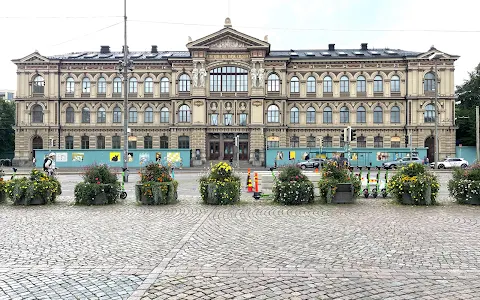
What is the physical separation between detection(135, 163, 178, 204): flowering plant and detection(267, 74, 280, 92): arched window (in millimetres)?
41910

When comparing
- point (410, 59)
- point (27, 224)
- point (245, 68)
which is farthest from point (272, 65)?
point (27, 224)

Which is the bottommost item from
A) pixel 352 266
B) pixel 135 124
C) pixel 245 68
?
pixel 352 266

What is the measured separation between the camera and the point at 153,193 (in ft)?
48.8

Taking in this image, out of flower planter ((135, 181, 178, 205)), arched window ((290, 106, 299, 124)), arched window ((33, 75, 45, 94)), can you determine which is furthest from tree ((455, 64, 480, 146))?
arched window ((33, 75, 45, 94))

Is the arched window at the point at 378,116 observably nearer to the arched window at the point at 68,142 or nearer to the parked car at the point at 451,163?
the parked car at the point at 451,163

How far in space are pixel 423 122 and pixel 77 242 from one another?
180 ft

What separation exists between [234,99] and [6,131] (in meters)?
41.4

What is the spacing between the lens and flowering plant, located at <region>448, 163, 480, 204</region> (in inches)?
579

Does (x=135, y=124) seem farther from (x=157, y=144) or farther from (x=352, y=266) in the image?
(x=352, y=266)

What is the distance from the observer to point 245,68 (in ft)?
182

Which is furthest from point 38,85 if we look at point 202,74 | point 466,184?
point 466,184

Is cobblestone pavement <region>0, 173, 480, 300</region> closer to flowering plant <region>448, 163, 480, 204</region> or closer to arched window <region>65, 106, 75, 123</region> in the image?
flowering plant <region>448, 163, 480, 204</region>

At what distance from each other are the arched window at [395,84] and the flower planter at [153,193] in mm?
48202

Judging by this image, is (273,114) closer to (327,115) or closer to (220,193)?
(327,115)
